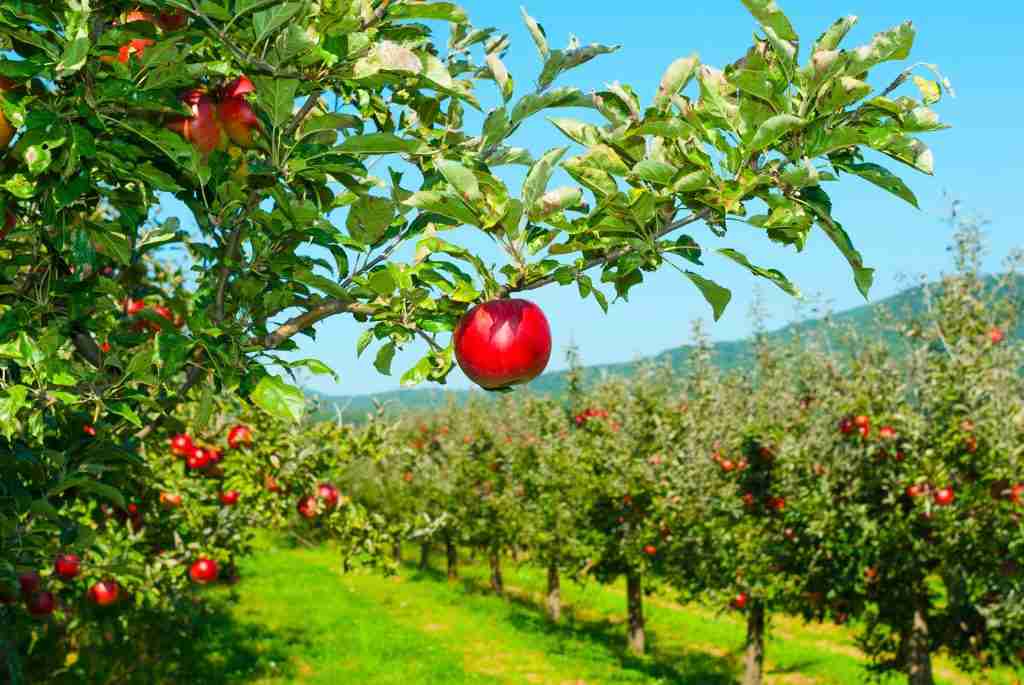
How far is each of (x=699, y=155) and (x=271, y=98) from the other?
101 cm

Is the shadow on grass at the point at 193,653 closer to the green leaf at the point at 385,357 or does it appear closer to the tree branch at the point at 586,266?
the green leaf at the point at 385,357

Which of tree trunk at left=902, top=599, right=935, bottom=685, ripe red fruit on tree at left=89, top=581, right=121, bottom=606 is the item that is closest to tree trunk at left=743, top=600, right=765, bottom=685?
tree trunk at left=902, top=599, right=935, bottom=685

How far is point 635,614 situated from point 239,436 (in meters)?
13.0

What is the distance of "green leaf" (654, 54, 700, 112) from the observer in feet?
6.12

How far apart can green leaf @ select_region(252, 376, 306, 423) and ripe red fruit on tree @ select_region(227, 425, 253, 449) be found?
6022 mm

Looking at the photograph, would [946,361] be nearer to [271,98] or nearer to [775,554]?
[775,554]

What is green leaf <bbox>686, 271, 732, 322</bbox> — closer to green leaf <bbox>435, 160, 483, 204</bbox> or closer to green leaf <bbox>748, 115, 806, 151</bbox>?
green leaf <bbox>748, 115, 806, 151</bbox>

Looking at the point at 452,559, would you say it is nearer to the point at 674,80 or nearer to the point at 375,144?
the point at 375,144

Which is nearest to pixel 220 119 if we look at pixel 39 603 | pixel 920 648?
pixel 39 603

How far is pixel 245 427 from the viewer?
7.97 metres

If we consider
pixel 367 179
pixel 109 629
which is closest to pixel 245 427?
pixel 109 629

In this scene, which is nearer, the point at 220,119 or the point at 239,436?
the point at 220,119

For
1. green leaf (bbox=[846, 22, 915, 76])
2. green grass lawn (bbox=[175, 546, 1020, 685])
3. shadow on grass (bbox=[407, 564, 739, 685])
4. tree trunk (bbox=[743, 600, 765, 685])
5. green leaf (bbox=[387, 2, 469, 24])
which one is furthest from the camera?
shadow on grass (bbox=[407, 564, 739, 685])

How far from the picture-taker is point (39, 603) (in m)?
4.27
